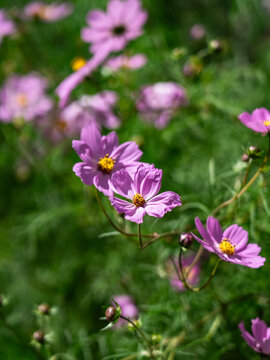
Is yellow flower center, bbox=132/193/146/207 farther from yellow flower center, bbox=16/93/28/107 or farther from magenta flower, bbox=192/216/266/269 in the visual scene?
yellow flower center, bbox=16/93/28/107

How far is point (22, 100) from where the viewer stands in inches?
65.2

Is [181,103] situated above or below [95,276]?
above

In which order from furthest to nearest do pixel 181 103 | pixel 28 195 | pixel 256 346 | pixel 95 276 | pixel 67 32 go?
pixel 67 32 → pixel 28 195 → pixel 95 276 → pixel 181 103 → pixel 256 346

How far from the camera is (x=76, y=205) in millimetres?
1237

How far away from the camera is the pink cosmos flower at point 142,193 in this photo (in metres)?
0.56

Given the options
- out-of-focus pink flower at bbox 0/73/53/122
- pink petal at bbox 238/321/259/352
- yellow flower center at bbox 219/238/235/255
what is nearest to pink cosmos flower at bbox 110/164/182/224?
yellow flower center at bbox 219/238/235/255

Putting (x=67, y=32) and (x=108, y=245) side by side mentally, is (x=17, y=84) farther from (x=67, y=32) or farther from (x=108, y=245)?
(x=108, y=245)

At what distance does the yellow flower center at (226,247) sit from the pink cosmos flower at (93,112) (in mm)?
797

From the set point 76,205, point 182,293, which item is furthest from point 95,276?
point 182,293

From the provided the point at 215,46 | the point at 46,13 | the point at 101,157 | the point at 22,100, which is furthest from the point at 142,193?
the point at 46,13

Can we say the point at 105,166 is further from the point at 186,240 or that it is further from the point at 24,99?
the point at 24,99

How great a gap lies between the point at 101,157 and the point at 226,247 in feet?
0.86

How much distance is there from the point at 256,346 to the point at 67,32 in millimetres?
2102

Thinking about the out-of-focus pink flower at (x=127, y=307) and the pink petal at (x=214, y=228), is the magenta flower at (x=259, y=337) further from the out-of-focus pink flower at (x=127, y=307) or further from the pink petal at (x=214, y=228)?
the out-of-focus pink flower at (x=127, y=307)
